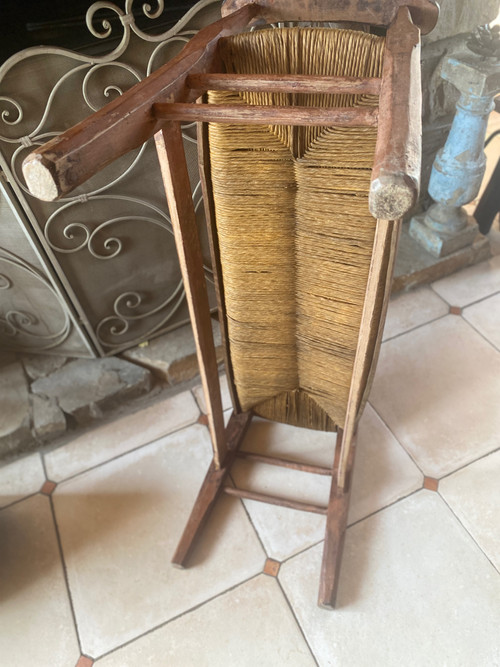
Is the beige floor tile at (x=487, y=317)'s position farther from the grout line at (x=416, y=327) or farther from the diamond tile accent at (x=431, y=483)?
the diamond tile accent at (x=431, y=483)

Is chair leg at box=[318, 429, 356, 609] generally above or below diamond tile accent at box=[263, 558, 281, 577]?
above

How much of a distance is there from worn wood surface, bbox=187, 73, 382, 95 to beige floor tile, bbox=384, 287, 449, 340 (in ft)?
4.23

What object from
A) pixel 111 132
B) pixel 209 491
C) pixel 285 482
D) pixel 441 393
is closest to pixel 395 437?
pixel 441 393

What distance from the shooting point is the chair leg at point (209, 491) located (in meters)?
1.34

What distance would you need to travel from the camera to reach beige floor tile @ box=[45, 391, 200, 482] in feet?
5.20

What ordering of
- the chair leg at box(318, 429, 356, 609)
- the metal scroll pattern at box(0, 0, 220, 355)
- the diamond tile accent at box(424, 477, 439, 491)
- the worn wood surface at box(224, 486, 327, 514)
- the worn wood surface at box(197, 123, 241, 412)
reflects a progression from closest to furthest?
the worn wood surface at box(197, 123, 241, 412) < the metal scroll pattern at box(0, 0, 220, 355) < the chair leg at box(318, 429, 356, 609) < the worn wood surface at box(224, 486, 327, 514) < the diamond tile accent at box(424, 477, 439, 491)

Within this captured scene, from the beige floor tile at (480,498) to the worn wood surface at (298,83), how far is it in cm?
119

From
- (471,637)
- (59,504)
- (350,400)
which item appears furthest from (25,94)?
(471,637)

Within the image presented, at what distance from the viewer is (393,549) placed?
1.35m

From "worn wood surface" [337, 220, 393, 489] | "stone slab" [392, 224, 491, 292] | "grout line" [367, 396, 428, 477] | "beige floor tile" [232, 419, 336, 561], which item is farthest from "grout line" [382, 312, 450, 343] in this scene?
"worn wood surface" [337, 220, 393, 489]

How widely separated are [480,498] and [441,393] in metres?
0.37

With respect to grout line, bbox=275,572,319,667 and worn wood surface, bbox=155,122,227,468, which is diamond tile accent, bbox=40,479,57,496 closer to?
worn wood surface, bbox=155,122,227,468

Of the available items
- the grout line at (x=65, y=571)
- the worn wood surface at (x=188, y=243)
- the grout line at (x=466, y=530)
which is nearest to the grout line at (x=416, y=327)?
the grout line at (x=466, y=530)

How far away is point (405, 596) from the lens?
4.17 ft
